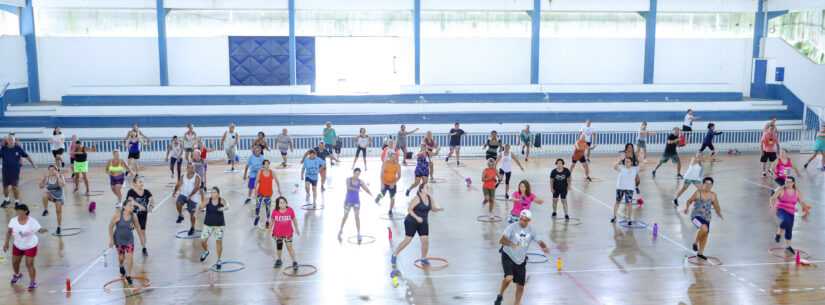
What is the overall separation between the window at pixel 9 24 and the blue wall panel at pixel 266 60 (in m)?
10.1

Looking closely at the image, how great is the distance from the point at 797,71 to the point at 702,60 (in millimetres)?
4700

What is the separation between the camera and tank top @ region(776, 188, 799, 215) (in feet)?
45.4

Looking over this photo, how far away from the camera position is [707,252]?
14.1 meters

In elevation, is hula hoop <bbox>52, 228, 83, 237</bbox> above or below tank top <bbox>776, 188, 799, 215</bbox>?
below

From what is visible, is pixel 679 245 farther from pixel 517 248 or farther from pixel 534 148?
pixel 534 148

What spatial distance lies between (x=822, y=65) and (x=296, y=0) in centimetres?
2695

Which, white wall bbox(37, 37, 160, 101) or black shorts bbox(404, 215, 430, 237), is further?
white wall bbox(37, 37, 160, 101)

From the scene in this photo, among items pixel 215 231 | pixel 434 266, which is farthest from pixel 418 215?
pixel 215 231

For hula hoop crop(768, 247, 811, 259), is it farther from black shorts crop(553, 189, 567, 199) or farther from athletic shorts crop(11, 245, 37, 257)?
athletic shorts crop(11, 245, 37, 257)

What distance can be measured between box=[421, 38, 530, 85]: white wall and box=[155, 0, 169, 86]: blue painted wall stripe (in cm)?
1292

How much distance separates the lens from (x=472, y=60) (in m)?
37.6

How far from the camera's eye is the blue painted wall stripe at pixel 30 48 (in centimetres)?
3437

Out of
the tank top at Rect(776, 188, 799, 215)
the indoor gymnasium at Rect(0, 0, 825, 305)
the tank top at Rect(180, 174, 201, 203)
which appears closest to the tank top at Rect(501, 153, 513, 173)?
the indoor gymnasium at Rect(0, 0, 825, 305)

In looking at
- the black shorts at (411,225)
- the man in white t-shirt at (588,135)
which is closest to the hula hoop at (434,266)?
the black shorts at (411,225)
